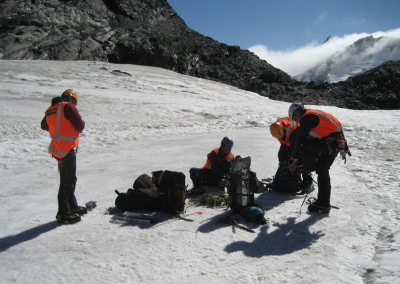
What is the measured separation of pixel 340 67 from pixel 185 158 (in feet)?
600

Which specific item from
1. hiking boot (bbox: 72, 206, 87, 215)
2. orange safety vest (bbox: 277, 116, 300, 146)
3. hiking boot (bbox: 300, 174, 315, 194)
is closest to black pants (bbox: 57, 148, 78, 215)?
hiking boot (bbox: 72, 206, 87, 215)

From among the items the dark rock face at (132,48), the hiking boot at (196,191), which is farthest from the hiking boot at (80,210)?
the dark rock face at (132,48)

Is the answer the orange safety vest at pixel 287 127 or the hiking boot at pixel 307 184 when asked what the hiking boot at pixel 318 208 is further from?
the orange safety vest at pixel 287 127

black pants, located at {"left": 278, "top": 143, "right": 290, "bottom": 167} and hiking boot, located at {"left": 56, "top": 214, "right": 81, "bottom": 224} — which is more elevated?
black pants, located at {"left": 278, "top": 143, "right": 290, "bottom": 167}

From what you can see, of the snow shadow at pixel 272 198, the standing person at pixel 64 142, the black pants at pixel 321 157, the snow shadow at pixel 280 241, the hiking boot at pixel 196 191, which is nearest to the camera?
the snow shadow at pixel 280 241

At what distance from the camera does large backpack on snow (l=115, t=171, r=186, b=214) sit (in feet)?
14.3

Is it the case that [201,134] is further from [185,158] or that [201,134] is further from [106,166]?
[106,166]

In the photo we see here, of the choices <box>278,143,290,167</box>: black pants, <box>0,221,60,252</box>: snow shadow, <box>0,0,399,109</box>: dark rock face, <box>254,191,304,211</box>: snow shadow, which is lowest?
<box>0,221,60,252</box>: snow shadow

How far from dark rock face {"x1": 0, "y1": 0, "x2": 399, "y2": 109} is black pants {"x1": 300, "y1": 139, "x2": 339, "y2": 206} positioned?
27359 millimetres

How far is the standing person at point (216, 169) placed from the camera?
5.55 meters

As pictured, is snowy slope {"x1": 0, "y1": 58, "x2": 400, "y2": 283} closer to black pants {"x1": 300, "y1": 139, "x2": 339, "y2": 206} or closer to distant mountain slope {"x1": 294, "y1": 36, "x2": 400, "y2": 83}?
black pants {"x1": 300, "y1": 139, "x2": 339, "y2": 206}

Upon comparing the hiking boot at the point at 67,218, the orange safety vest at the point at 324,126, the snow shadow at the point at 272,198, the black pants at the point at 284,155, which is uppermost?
the orange safety vest at the point at 324,126

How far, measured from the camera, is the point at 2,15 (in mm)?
32375

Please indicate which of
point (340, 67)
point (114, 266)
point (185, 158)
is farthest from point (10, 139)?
point (340, 67)
